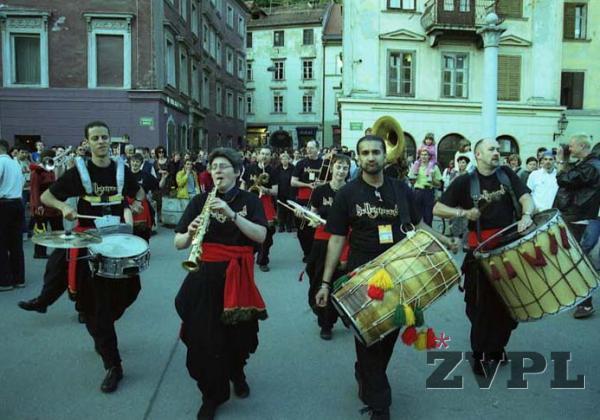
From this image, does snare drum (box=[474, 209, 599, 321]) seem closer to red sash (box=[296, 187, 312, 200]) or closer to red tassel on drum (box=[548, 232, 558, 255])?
red tassel on drum (box=[548, 232, 558, 255])

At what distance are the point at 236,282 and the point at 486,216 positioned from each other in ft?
7.05

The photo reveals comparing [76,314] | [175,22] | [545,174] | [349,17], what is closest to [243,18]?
[175,22]

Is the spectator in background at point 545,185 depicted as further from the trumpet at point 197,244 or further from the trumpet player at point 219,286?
the trumpet at point 197,244

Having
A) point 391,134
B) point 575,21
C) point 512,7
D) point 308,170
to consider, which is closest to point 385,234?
point 308,170

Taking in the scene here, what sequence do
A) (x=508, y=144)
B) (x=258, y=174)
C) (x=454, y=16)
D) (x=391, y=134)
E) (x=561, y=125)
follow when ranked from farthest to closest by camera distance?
1. (x=508, y=144)
2. (x=561, y=125)
3. (x=454, y=16)
4. (x=258, y=174)
5. (x=391, y=134)

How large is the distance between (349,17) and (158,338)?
20.2m

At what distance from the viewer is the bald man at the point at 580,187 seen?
621 centimetres

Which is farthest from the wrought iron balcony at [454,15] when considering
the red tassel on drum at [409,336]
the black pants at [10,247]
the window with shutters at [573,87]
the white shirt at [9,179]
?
the red tassel on drum at [409,336]

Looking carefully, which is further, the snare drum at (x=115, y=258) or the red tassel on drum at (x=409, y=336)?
the snare drum at (x=115, y=258)

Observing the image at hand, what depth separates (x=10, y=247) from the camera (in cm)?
752

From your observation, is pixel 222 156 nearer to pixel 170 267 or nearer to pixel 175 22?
pixel 170 267

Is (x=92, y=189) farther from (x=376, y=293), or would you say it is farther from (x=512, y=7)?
(x=512, y=7)

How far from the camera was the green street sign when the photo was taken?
22016mm

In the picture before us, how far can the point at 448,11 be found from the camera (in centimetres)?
2233
